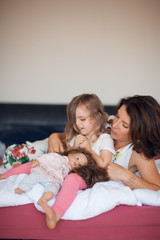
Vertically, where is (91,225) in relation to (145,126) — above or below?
below

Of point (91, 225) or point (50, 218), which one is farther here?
point (91, 225)

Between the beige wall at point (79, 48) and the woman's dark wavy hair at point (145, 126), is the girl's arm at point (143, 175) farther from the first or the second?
the beige wall at point (79, 48)

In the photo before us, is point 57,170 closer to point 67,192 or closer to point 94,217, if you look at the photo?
point 67,192

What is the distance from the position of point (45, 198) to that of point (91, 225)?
34 cm

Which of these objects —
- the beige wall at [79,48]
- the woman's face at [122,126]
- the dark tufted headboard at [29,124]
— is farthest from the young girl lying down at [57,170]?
the beige wall at [79,48]

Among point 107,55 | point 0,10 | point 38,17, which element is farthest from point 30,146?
point 0,10

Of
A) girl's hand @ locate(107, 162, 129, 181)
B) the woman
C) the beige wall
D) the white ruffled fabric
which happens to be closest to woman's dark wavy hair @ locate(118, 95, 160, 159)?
the woman

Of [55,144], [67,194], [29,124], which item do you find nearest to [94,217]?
[67,194]

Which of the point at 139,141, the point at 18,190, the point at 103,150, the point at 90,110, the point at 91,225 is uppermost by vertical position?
the point at 90,110

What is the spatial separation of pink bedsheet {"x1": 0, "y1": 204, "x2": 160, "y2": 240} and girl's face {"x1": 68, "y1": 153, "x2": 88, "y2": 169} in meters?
0.42

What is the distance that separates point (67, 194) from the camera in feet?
3.94

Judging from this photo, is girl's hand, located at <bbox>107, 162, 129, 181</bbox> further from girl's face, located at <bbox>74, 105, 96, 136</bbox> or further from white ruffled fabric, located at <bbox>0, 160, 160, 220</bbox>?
girl's face, located at <bbox>74, 105, 96, 136</bbox>

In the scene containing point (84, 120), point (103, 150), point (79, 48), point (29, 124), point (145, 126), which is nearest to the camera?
point (145, 126)

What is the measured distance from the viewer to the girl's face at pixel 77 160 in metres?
1.53
